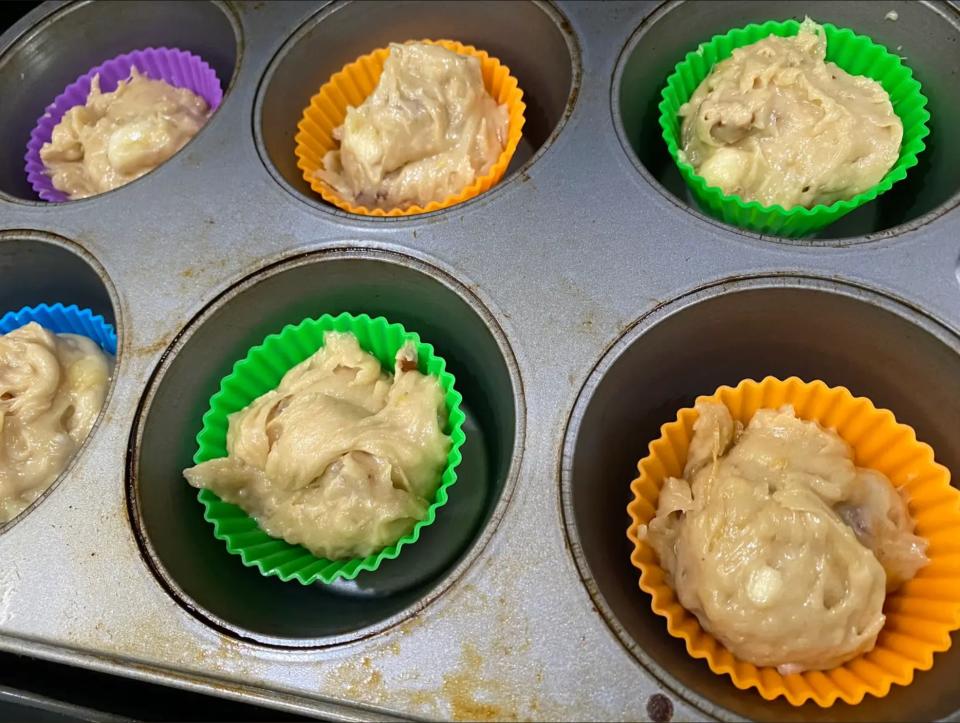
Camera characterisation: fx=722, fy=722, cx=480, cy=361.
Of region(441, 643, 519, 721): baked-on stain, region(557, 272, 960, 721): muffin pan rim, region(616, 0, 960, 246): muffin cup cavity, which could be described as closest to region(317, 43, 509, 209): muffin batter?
region(616, 0, 960, 246): muffin cup cavity

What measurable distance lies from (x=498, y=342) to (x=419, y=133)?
0.64 metres

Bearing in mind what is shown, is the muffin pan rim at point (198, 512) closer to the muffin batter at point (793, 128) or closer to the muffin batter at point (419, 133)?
the muffin batter at point (419, 133)

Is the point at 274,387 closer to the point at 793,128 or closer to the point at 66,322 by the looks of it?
the point at 66,322

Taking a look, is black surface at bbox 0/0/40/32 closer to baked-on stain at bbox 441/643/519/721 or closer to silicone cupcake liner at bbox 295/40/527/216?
silicone cupcake liner at bbox 295/40/527/216

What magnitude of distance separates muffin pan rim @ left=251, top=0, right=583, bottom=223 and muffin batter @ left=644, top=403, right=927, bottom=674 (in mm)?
650

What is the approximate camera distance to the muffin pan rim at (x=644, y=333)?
119 cm

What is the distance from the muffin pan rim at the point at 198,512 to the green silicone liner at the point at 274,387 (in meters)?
0.12

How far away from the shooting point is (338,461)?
4.69ft

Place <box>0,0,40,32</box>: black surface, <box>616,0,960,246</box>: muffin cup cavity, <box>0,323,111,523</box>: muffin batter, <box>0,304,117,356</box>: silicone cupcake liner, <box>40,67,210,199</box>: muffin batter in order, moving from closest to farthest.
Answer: <box>0,323,111,523</box>: muffin batter
<box>616,0,960,246</box>: muffin cup cavity
<box>0,304,117,356</box>: silicone cupcake liner
<box>40,67,210,199</box>: muffin batter
<box>0,0,40,32</box>: black surface

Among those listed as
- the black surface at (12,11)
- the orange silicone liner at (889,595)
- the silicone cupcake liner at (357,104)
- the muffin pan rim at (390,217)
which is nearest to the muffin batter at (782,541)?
the orange silicone liner at (889,595)

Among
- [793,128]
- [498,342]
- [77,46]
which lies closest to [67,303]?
[77,46]

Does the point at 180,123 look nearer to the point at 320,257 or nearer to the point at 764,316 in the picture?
the point at 320,257

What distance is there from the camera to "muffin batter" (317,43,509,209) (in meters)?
1.75

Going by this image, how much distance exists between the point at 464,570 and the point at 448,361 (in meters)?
0.57
